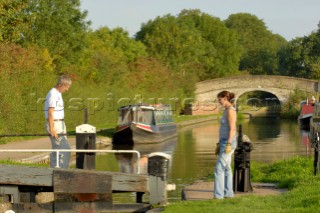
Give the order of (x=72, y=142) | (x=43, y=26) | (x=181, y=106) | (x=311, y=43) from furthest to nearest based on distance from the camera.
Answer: (x=311, y=43)
(x=181, y=106)
(x=43, y=26)
(x=72, y=142)

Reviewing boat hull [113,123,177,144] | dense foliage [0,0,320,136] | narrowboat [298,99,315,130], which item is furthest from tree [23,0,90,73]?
narrowboat [298,99,315,130]

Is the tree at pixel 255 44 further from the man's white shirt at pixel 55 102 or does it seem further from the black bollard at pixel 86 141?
the man's white shirt at pixel 55 102

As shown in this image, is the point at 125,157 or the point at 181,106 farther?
the point at 181,106

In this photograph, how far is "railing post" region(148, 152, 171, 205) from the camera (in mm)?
12930

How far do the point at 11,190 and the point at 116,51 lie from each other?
47.9 m

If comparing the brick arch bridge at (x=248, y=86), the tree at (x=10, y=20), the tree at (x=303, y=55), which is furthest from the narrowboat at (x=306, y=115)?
the tree at (x=303, y=55)

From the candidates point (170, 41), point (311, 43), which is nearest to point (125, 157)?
point (170, 41)

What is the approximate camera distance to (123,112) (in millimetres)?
37625

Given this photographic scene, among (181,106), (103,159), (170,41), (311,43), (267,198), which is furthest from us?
(311,43)

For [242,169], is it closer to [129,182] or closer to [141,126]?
[129,182]

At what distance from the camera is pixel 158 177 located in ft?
42.8

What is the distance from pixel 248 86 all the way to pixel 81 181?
65.3 m

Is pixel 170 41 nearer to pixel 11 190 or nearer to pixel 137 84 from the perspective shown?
pixel 137 84

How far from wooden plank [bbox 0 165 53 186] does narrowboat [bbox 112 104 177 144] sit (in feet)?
75.5
